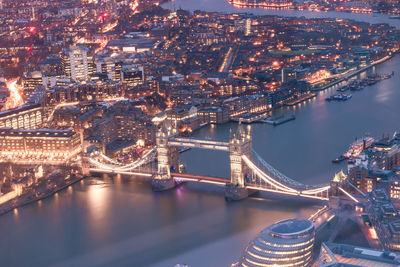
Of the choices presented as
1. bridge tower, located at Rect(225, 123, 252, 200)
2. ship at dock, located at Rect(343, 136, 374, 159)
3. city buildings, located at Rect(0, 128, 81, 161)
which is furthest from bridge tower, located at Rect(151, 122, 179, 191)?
ship at dock, located at Rect(343, 136, 374, 159)

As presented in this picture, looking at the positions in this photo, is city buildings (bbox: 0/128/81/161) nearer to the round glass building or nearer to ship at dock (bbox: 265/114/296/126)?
ship at dock (bbox: 265/114/296/126)

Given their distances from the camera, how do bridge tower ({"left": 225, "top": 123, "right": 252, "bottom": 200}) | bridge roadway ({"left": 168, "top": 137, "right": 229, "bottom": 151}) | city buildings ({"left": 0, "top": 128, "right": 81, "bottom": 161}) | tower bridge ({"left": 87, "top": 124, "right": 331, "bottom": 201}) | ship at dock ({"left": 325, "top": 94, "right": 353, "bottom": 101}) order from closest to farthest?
tower bridge ({"left": 87, "top": 124, "right": 331, "bottom": 201}), bridge tower ({"left": 225, "top": 123, "right": 252, "bottom": 200}), bridge roadway ({"left": 168, "top": 137, "right": 229, "bottom": 151}), city buildings ({"left": 0, "top": 128, "right": 81, "bottom": 161}), ship at dock ({"left": 325, "top": 94, "right": 353, "bottom": 101})

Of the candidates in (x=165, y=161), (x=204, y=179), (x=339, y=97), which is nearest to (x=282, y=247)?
(x=204, y=179)

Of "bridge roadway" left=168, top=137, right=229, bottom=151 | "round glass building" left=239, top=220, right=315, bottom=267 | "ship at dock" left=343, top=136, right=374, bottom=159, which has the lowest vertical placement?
"ship at dock" left=343, top=136, right=374, bottom=159

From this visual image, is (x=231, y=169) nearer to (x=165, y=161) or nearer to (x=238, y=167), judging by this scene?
(x=238, y=167)

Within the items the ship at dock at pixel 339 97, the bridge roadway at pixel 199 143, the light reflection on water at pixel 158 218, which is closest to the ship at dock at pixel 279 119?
the light reflection on water at pixel 158 218

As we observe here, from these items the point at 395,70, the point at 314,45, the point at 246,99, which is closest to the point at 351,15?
the point at 314,45

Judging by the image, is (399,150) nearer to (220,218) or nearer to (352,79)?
(220,218)

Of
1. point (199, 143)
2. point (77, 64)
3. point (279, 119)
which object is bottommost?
point (279, 119)
